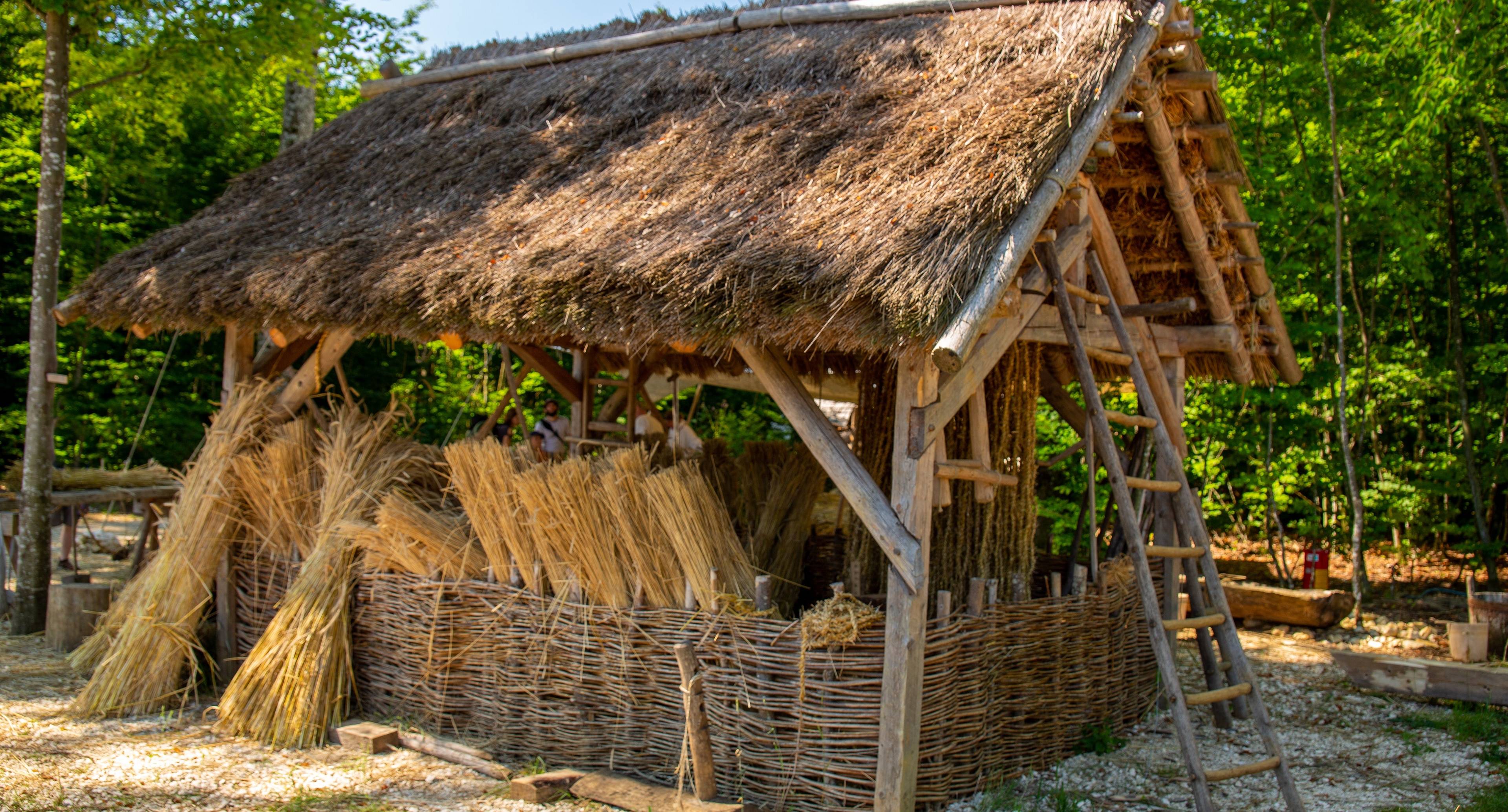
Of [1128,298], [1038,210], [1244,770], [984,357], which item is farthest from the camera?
[1128,298]

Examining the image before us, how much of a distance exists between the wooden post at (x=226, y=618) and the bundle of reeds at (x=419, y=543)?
3.80ft

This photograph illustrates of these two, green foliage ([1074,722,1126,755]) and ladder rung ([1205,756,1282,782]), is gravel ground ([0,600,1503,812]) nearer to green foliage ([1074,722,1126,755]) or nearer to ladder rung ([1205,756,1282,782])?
green foliage ([1074,722,1126,755])

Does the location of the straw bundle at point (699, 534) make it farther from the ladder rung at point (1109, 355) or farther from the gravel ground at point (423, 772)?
the ladder rung at point (1109, 355)

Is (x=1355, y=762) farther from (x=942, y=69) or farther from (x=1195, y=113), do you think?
(x=942, y=69)

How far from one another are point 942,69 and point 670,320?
1.86m

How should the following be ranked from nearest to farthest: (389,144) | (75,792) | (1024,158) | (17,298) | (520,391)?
1. (1024,158)
2. (75,792)
3. (389,144)
4. (17,298)
5. (520,391)

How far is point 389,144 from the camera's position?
682cm

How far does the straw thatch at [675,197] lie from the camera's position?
12.6 feet

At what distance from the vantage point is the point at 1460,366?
27.7 feet

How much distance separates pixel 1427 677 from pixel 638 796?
14.2ft

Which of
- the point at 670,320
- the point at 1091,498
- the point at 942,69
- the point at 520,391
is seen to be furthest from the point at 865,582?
the point at 520,391

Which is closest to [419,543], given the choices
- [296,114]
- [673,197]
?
[673,197]

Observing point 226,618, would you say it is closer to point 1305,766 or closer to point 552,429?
point 552,429

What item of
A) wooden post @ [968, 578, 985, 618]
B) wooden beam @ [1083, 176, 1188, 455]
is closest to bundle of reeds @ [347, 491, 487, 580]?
wooden post @ [968, 578, 985, 618]
